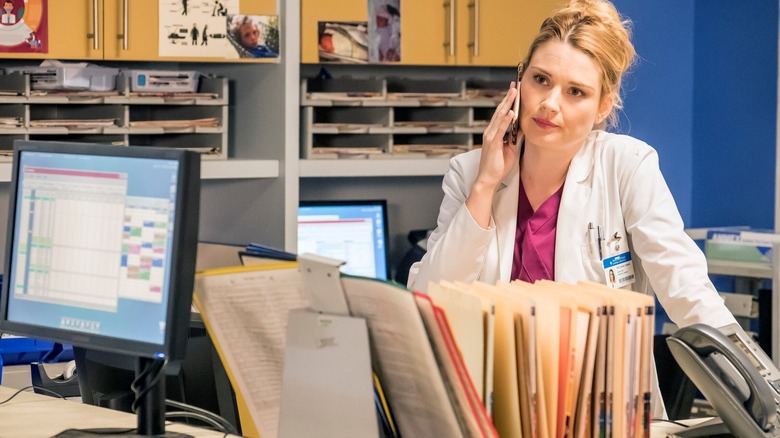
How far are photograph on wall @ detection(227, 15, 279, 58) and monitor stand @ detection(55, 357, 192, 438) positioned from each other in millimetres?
1654

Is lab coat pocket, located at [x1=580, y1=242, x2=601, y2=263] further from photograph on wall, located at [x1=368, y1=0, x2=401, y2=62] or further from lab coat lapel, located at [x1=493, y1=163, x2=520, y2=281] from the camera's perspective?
photograph on wall, located at [x1=368, y1=0, x2=401, y2=62]

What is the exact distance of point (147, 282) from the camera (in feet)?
5.60

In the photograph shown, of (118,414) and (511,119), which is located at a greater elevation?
(511,119)

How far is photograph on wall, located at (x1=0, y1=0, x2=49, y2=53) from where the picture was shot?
115 inches

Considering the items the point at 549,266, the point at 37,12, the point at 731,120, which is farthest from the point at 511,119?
the point at 731,120

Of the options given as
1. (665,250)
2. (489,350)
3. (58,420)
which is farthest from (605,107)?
(58,420)

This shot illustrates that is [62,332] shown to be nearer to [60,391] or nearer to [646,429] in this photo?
[60,391]

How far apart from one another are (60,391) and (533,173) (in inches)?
46.6

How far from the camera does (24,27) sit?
2953mm

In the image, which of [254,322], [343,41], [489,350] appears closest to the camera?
[489,350]

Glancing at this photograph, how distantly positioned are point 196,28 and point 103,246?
61.2 inches

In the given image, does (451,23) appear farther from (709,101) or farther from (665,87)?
(709,101)

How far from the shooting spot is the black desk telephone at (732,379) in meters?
1.69

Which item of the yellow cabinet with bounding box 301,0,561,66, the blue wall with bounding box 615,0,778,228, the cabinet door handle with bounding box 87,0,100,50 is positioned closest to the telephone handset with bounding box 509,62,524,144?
the yellow cabinet with bounding box 301,0,561,66
